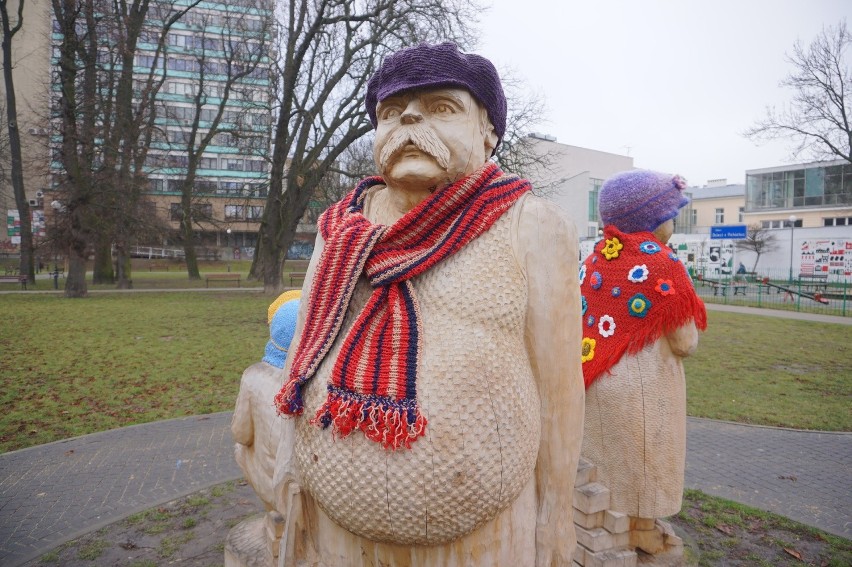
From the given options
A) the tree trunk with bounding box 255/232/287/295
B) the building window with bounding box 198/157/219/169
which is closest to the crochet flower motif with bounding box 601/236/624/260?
the tree trunk with bounding box 255/232/287/295

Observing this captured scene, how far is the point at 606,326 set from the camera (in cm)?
321

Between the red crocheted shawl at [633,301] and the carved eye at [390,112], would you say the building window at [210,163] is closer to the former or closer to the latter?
the red crocheted shawl at [633,301]

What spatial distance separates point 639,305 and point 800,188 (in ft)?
152

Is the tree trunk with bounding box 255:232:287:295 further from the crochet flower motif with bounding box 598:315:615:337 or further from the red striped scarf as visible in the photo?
the red striped scarf

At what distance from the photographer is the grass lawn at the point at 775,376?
724 cm

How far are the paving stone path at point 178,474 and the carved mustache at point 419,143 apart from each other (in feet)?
13.5

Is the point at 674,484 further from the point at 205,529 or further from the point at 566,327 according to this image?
the point at 205,529

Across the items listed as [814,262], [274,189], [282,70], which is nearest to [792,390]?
[274,189]

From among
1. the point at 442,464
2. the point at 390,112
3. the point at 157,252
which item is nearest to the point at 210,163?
the point at 157,252

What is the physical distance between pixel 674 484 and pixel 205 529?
334 cm

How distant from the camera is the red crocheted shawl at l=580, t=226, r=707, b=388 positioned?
304 cm

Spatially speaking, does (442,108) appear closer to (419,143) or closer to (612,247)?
(419,143)

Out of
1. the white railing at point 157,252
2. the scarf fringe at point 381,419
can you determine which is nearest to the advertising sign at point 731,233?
the scarf fringe at point 381,419

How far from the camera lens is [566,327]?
154 centimetres
